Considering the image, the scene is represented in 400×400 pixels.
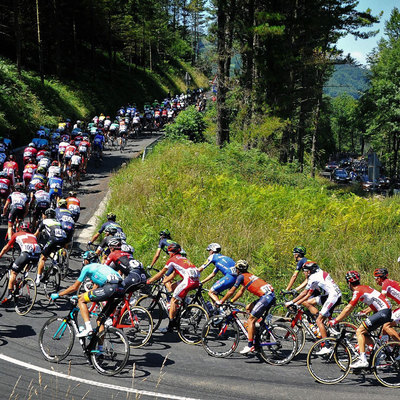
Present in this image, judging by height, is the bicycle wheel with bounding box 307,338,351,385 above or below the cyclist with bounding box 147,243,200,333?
below

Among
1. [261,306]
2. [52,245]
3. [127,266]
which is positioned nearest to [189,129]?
[52,245]

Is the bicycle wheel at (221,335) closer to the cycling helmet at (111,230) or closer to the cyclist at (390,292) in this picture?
the cyclist at (390,292)

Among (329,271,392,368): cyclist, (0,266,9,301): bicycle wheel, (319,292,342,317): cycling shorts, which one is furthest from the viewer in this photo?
(0,266,9,301): bicycle wheel

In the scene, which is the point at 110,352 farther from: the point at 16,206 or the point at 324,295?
the point at 16,206

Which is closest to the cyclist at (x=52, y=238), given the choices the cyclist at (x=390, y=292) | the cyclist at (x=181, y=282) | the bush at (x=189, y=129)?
the cyclist at (x=181, y=282)

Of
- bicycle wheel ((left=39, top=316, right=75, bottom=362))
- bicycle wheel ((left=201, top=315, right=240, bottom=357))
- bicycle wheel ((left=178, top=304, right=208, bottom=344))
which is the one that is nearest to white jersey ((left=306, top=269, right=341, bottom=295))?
bicycle wheel ((left=201, top=315, right=240, bottom=357))

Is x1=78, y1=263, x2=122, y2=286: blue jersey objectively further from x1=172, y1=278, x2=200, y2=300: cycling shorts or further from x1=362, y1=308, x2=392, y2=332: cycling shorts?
x1=362, y1=308, x2=392, y2=332: cycling shorts

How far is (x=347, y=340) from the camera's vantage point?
907 centimetres

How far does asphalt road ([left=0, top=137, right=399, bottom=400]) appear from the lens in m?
7.82

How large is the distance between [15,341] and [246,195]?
1151cm

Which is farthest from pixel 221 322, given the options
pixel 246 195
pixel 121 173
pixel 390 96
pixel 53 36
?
pixel 53 36

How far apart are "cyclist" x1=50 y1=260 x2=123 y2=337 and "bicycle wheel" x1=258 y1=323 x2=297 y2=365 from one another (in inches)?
125

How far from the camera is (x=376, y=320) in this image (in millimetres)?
8602

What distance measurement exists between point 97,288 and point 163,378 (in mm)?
2067
